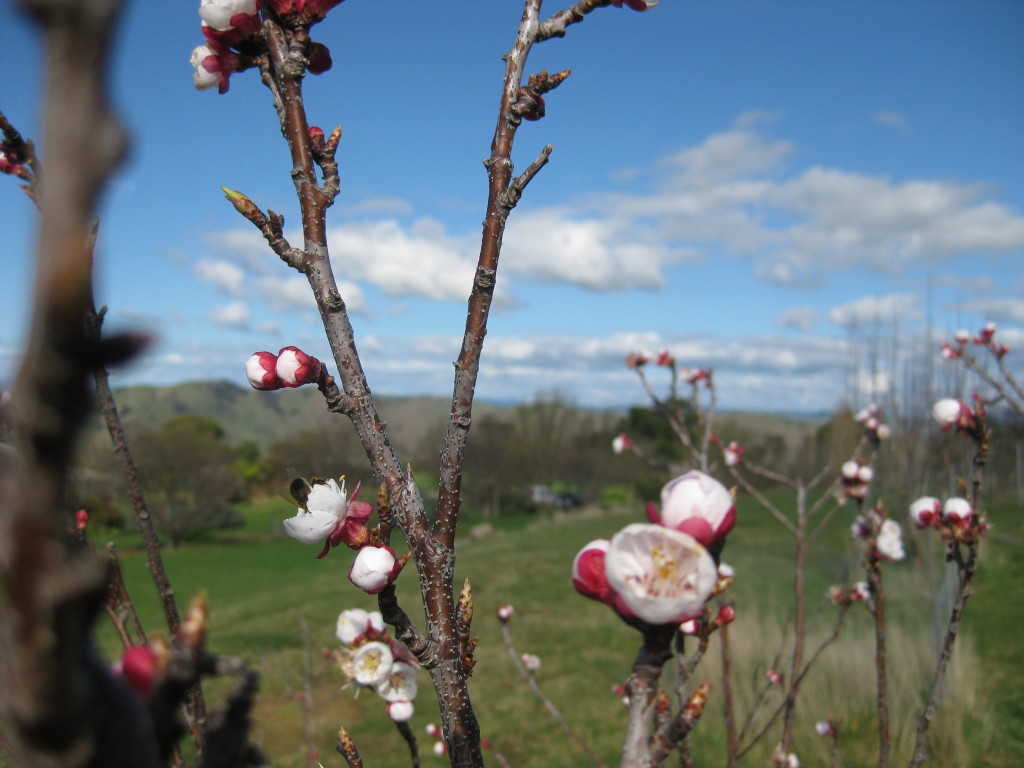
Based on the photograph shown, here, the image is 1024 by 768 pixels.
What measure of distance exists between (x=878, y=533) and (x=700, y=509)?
212 centimetres

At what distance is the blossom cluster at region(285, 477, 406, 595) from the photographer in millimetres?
907

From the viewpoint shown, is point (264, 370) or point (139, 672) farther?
point (264, 370)

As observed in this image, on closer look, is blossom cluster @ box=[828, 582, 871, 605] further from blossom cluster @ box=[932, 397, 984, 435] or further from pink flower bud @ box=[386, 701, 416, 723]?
pink flower bud @ box=[386, 701, 416, 723]

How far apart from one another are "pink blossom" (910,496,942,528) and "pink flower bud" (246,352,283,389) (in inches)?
77.9

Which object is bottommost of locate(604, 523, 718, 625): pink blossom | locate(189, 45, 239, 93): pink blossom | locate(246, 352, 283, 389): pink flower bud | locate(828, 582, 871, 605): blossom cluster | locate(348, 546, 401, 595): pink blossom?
locate(828, 582, 871, 605): blossom cluster

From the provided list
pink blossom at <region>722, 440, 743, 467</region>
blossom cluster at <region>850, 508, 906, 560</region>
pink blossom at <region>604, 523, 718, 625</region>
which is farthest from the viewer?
pink blossom at <region>722, 440, 743, 467</region>

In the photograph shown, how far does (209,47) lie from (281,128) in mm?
209

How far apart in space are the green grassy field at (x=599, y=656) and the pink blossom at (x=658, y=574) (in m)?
1.25

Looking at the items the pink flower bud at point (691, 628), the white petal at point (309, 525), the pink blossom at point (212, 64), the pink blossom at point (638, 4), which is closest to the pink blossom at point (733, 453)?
the pink flower bud at point (691, 628)

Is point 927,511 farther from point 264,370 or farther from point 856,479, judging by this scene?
point 264,370

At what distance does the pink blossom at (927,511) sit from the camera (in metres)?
2.16

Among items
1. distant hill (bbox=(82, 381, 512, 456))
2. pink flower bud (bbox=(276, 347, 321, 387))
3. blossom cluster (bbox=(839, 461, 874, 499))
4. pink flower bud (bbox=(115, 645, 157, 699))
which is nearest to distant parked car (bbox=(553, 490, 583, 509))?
distant hill (bbox=(82, 381, 512, 456))

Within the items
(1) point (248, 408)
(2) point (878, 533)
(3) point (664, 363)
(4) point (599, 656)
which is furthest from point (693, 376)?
(1) point (248, 408)

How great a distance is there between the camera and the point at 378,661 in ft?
5.10
